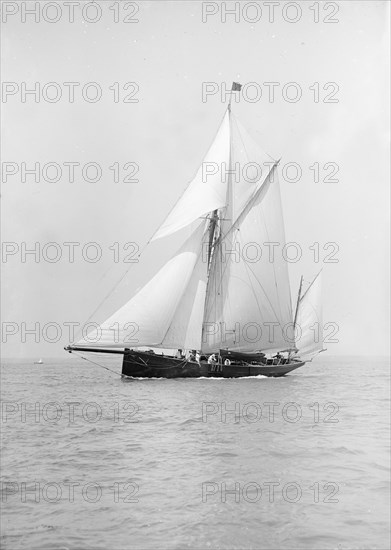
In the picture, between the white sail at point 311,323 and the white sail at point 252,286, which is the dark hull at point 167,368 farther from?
the white sail at point 311,323

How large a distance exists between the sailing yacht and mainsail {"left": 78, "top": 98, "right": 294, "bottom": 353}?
0.18 feet

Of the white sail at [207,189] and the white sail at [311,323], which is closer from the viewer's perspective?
the white sail at [207,189]

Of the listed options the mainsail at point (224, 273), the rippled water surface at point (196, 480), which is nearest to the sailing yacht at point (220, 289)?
the mainsail at point (224, 273)

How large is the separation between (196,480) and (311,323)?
4215 cm

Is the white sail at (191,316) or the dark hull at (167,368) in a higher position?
the white sail at (191,316)

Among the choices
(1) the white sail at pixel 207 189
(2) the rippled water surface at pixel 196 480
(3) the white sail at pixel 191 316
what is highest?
(1) the white sail at pixel 207 189

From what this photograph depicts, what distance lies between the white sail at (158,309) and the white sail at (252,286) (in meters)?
1.49

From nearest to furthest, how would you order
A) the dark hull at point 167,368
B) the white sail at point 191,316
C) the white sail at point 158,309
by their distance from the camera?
the white sail at point 158,309, the white sail at point 191,316, the dark hull at point 167,368

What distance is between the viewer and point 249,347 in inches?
1512

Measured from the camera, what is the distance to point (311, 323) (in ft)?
169

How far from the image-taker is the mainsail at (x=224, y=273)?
116 ft

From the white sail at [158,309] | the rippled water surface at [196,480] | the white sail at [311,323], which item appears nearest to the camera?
the rippled water surface at [196,480]

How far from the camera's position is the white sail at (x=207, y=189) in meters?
36.2

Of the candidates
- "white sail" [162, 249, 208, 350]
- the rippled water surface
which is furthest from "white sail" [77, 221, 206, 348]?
the rippled water surface
